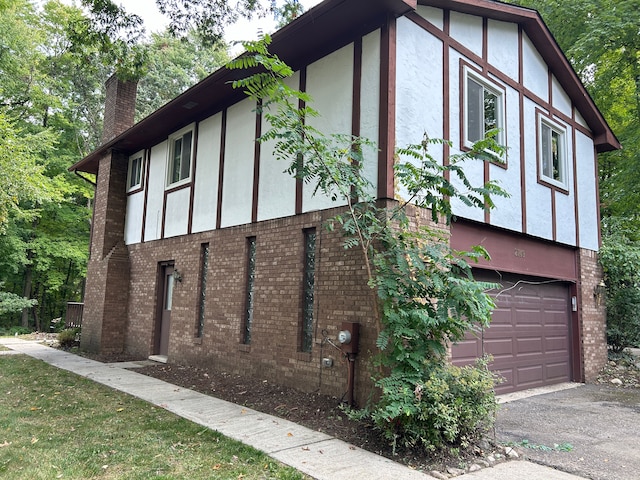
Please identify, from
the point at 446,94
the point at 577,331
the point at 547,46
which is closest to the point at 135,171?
the point at 446,94

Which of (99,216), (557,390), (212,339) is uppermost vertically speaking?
(99,216)

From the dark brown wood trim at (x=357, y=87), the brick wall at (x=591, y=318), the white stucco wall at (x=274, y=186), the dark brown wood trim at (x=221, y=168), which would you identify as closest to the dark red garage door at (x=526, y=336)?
the brick wall at (x=591, y=318)

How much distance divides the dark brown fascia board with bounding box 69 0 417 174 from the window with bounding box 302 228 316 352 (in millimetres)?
2745

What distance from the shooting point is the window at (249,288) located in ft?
27.9

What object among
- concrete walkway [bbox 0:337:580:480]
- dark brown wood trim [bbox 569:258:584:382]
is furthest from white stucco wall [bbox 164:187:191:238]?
dark brown wood trim [bbox 569:258:584:382]

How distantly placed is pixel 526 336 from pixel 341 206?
4.79 metres

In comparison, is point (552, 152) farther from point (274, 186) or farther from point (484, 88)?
point (274, 186)

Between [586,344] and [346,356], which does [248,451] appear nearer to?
[346,356]

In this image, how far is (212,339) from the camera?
30.2ft

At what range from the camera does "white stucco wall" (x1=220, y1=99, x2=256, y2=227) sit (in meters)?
8.83

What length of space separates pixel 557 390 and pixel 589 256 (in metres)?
3.40

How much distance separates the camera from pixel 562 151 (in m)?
10.2

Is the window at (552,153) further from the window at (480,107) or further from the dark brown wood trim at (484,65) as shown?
the window at (480,107)

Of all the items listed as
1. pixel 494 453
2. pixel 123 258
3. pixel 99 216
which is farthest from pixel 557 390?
pixel 99 216
